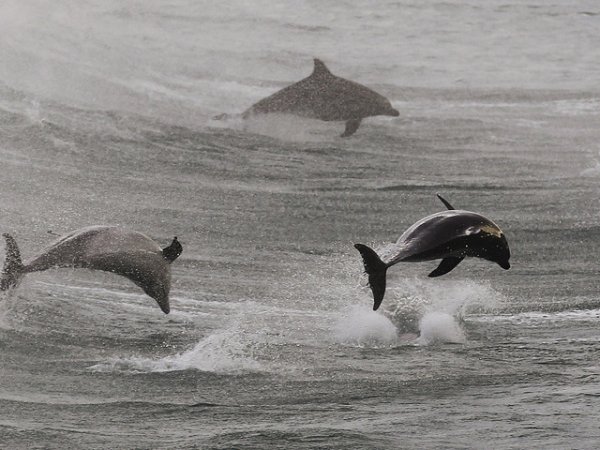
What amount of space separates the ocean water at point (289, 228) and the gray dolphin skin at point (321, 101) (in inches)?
10.3

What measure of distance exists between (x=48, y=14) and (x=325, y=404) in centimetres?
2201

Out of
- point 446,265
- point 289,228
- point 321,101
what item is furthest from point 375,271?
point 321,101

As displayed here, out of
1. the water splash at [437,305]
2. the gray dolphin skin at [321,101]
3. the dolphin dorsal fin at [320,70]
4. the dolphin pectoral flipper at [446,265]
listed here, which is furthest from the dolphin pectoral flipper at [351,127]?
the dolphin pectoral flipper at [446,265]

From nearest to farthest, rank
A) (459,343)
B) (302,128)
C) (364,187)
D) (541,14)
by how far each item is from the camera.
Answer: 1. (459,343)
2. (364,187)
3. (302,128)
4. (541,14)

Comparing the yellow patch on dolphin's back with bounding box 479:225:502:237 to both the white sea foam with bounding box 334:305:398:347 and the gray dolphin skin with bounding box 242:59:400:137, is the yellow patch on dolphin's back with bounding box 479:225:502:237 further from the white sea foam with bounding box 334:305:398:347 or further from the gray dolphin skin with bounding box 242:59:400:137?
the gray dolphin skin with bounding box 242:59:400:137

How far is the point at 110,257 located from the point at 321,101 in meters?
10.5

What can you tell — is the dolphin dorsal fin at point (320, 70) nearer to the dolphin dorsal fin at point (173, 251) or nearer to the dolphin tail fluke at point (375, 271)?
the dolphin dorsal fin at point (173, 251)

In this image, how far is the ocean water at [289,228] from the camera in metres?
10.7

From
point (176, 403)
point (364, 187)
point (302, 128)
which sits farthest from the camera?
point (302, 128)

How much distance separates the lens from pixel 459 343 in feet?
41.3

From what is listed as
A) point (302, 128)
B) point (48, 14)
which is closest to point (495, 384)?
point (302, 128)

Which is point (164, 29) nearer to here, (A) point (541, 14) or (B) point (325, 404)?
(A) point (541, 14)

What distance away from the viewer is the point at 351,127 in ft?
71.4

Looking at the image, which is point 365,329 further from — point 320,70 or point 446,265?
point 320,70
